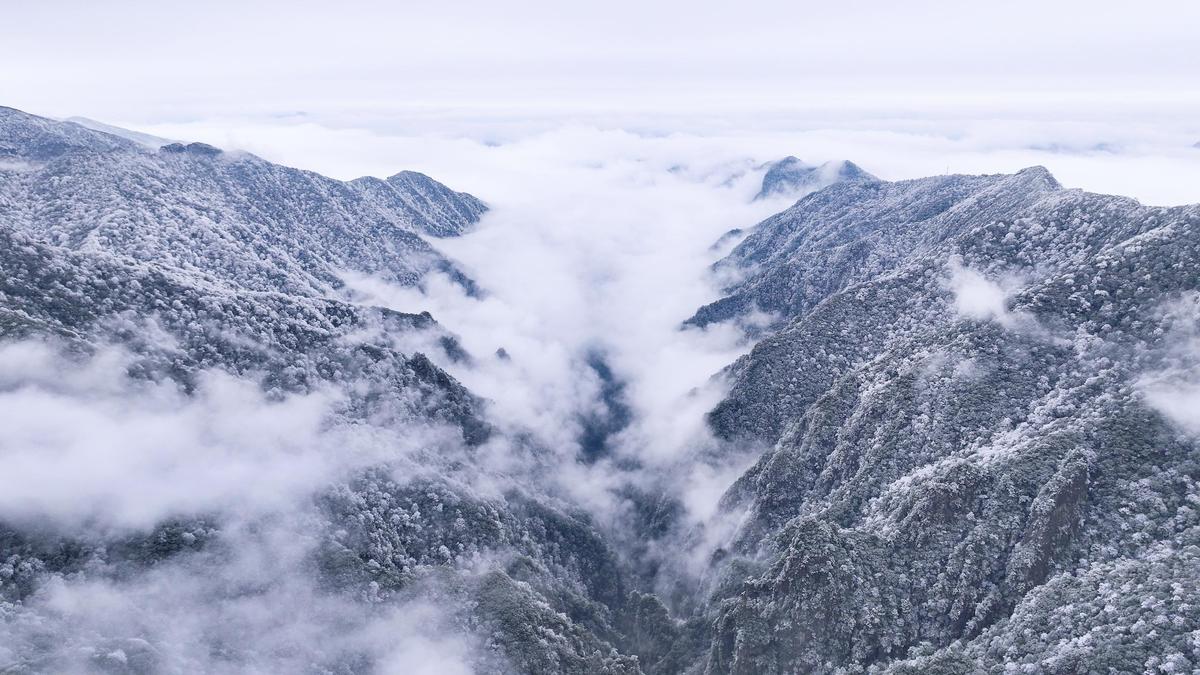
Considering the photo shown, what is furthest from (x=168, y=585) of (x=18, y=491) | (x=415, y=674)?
(x=415, y=674)

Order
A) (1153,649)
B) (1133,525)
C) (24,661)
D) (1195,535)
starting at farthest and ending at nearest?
(1133,525)
(1195,535)
(24,661)
(1153,649)

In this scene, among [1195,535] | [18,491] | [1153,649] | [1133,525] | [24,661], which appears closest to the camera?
[1153,649]

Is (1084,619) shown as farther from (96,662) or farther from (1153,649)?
(96,662)

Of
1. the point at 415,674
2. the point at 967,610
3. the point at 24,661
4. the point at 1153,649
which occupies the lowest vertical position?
the point at 415,674

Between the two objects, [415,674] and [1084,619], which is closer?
[1084,619]

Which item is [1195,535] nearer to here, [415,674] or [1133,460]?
[1133,460]

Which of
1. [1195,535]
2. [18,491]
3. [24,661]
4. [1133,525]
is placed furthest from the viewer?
[18,491]

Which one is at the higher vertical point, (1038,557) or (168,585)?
(1038,557)

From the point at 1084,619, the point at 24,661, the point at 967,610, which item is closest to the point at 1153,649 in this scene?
the point at 1084,619

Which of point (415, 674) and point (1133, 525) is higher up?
point (1133, 525)
